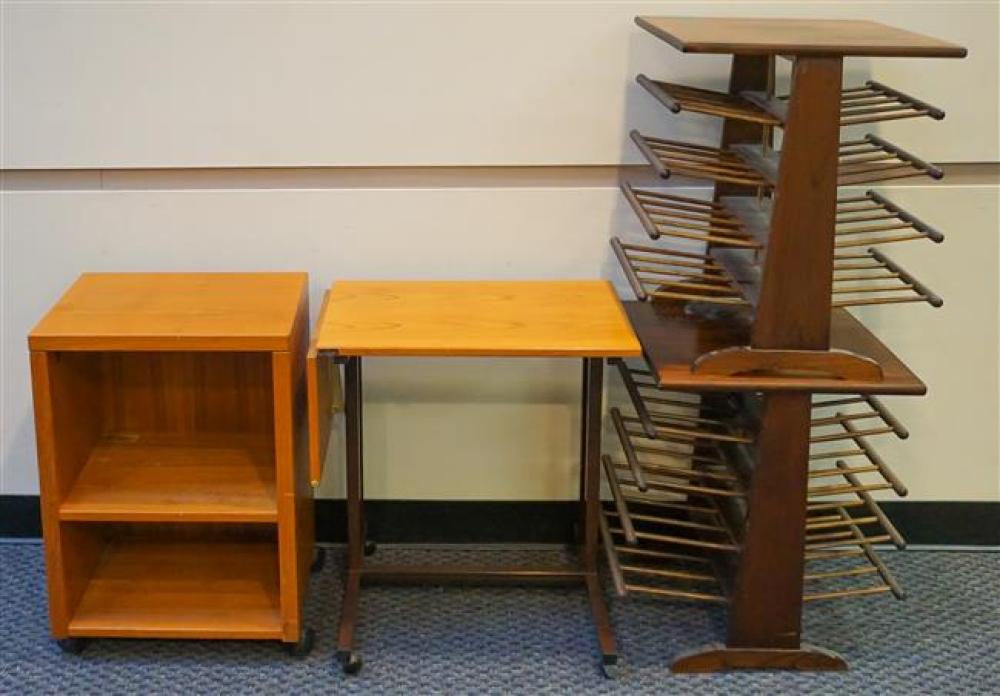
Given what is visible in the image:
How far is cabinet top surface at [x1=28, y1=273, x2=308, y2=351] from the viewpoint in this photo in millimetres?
2082

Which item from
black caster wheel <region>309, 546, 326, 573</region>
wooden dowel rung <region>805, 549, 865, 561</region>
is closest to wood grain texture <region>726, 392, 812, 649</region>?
wooden dowel rung <region>805, 549, 865, 561</region>

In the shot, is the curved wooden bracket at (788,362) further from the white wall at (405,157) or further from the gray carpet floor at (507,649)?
the gray carpet floor at (507,649)

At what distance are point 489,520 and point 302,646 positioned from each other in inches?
22.2

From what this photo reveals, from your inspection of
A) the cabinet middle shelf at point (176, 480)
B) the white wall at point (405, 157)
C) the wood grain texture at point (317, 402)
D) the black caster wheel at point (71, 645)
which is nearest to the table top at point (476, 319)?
the wood grain texture at point (317, 402)

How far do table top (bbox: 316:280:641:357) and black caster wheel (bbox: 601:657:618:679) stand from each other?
1.98ft

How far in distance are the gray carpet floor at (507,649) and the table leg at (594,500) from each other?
45 mm

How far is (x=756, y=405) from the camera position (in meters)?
2.25

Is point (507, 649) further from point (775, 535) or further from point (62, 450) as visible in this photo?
point (62, 450)

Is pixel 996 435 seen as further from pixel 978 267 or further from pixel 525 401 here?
pixel 525 401

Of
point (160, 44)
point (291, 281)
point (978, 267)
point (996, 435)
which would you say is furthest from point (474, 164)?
point (996, 435)

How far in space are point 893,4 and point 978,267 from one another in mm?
579

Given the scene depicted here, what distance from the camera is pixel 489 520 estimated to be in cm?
270

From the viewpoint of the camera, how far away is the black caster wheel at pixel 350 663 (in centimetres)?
224

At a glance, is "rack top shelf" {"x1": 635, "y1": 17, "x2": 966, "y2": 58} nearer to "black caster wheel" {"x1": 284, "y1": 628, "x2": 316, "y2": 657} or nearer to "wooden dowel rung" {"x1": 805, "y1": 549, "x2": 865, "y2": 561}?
"wooden dowel rung" {"x1": 805, "y1": 549, "x2": 865, "y2": 561}
